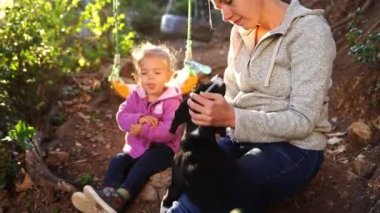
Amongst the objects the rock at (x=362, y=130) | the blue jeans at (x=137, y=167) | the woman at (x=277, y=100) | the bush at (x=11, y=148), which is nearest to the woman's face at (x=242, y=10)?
the woman at (x=277, y=100)

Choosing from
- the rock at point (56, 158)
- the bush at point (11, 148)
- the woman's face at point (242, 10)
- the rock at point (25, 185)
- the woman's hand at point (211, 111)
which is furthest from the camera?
the rock at point (56, 158)

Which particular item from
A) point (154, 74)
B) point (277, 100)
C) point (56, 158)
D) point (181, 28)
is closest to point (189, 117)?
point (277, 100)

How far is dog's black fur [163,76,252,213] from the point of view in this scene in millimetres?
2391

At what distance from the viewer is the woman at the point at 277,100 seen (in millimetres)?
2424

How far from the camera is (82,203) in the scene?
311cm

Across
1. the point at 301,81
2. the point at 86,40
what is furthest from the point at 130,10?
the point at 301,81

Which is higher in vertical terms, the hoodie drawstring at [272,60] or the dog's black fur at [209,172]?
the hoodie drawstring at [272,60]

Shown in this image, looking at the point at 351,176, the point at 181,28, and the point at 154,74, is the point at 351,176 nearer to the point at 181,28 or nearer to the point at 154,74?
the point at 154,74

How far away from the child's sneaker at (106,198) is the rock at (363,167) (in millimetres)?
1325

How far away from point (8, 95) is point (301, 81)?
7.39ft

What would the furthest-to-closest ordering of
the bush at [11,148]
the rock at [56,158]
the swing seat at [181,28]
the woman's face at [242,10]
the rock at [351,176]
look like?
the swing seat at [181,28]
the rock at [56,158]
the bush at [11,148]
the rock at [351,176]
the woman's face at [242,10]

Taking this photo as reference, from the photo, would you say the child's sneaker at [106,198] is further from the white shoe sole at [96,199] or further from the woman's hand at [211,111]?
the woman's hand at [211,111]

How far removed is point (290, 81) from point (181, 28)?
4.97 m

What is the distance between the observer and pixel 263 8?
2.55 m
